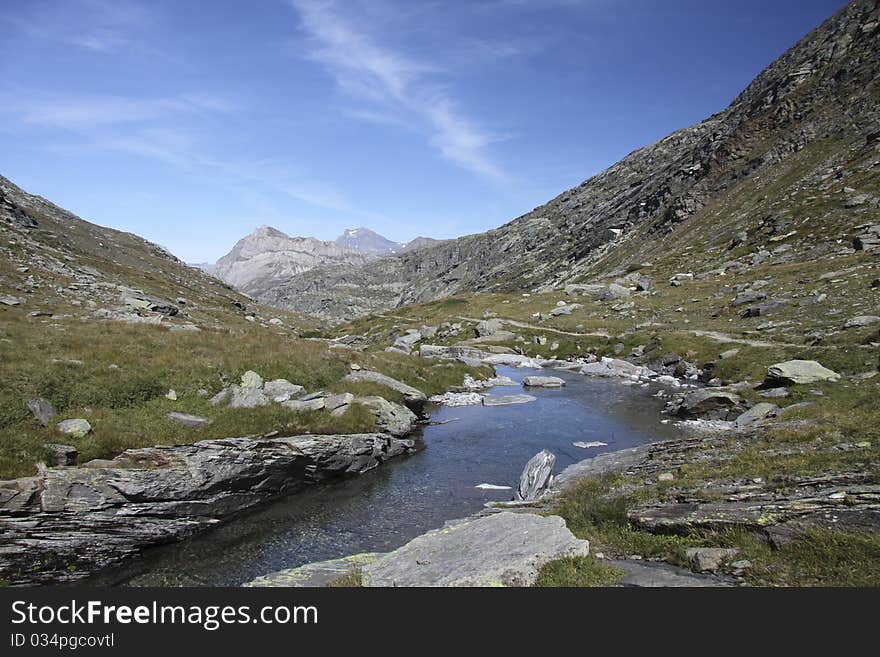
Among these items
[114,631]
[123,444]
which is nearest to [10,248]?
[123,444]

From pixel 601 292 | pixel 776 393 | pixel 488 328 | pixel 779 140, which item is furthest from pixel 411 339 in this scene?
pixel 779 140

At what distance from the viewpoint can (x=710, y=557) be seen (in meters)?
9.90

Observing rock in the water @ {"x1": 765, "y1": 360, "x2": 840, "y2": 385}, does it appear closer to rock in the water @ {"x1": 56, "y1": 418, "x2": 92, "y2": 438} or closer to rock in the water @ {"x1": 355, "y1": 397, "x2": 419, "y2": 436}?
Answer: rock in the water @ {"x1": 355, "y1": 397, "x2": 419, "y2": 436}

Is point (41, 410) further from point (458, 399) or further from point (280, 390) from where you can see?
point (458, 399)

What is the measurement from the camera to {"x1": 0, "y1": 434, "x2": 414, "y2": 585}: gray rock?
15.4 meters

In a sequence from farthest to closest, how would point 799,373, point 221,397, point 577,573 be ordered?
point 799,373, point 221,397, point 577,573

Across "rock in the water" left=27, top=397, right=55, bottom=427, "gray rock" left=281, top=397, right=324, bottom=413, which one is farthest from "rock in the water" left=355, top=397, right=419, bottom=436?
"rock in the water" left=27, top=397, right=55, bottom=427

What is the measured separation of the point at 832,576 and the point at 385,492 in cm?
1814

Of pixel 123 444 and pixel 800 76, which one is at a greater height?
pixel 800 76

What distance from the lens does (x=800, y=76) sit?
439 ft

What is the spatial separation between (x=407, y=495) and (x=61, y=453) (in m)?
14.2

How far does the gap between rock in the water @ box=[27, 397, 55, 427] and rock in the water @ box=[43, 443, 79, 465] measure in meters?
1.76

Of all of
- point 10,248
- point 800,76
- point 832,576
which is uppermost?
point 800,76

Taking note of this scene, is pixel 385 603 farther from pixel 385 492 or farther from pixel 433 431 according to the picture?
pixel 433 431
